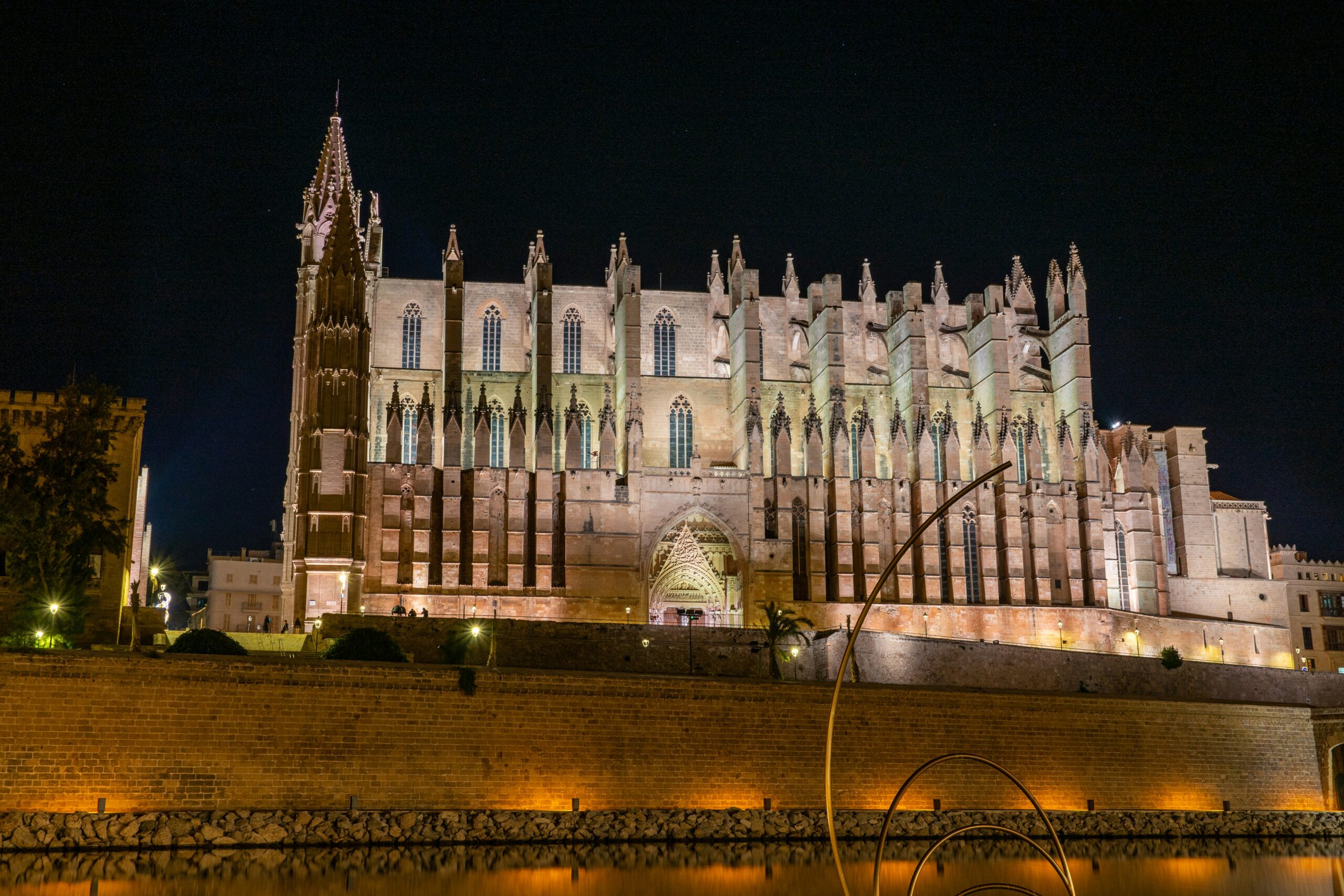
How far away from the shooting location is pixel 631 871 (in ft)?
85.2

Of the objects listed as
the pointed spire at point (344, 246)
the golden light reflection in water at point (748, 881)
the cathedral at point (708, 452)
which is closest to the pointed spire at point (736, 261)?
the cathedral at point (708, 452)

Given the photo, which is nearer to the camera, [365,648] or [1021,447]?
[365,648]

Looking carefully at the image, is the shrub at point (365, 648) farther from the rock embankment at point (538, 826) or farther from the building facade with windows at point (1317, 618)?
the building facade with windows at point (1317, 618)

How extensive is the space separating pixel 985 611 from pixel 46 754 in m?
34.8

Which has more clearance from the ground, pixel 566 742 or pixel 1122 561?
pixel 1122 561

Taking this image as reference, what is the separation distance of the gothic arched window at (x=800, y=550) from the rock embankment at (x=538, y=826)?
18907 mm

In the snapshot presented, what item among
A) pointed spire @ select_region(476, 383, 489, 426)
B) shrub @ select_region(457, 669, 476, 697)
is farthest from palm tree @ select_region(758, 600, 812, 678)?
pointed spire @ select_region(476, 383, 489, 426)

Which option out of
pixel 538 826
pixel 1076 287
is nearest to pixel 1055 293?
pixel 1076 287

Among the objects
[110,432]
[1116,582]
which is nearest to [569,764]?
[110,432]

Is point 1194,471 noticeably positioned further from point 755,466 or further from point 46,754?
point 46,754

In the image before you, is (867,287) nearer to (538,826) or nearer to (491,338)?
(491,338)

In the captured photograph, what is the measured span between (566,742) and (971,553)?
27124 mm

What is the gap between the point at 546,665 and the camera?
39.9 metres

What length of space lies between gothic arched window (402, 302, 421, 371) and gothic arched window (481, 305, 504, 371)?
2550 millimetres
